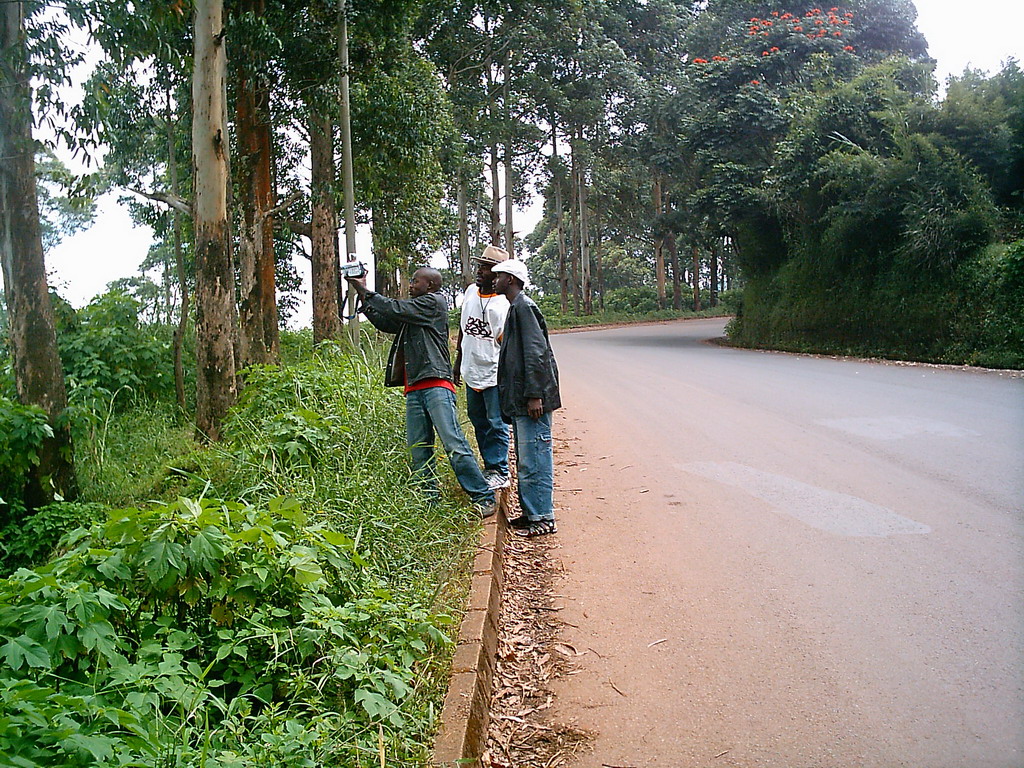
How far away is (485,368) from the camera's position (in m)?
7.13

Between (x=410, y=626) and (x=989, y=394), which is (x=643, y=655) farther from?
(x=989, y=394)

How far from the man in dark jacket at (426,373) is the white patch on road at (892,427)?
4.76 metres

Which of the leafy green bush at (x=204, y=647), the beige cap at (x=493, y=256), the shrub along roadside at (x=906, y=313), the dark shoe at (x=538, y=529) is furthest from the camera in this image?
the shrub along roadside at (x=906, y=313)

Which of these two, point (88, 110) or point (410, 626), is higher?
point (88, 110)

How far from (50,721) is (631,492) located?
5.53m

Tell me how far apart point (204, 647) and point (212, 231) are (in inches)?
279

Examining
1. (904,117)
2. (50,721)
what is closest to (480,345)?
(50,721)

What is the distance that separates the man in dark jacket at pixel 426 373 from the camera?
6207 mm

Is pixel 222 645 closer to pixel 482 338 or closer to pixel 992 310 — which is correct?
pixel 482 338

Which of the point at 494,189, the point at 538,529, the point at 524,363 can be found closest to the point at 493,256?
the point at 524,363

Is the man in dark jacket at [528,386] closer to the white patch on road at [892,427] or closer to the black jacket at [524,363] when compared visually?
the black jacket at [524,363]

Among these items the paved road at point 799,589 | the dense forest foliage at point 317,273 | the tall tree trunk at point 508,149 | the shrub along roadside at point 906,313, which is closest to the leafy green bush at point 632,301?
the dense forest foliage at point 317,273

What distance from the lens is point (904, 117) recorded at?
58.9ft

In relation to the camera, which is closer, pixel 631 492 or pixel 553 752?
pixel 553 752
